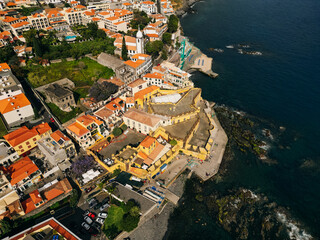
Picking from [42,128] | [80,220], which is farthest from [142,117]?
[80,220]

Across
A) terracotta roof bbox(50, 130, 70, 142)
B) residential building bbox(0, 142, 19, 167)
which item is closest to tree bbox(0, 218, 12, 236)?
residential building bbox(0, 142, 19, 167)

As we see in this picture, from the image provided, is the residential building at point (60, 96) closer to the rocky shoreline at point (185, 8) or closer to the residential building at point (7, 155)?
the residential building at point (7, 155)

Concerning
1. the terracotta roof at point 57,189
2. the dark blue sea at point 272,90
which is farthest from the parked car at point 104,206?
the dark blue sea at point 272,90

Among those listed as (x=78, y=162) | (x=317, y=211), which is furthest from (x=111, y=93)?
(x=317, y=211)

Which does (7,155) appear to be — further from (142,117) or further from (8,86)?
(142,117)

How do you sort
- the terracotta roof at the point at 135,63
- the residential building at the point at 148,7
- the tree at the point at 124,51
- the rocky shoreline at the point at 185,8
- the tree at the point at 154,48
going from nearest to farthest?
the terracotta roof at the point at 135,63 → the tree at the point at 124,51 → the tree at the point at 154,48 → the residential building at the point at 148,7 → the rocky shoreline at the point at 185,8

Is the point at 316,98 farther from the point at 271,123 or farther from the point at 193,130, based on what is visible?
the point at 193,130

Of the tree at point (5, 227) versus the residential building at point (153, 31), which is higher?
the residential building at point (153, 31)
